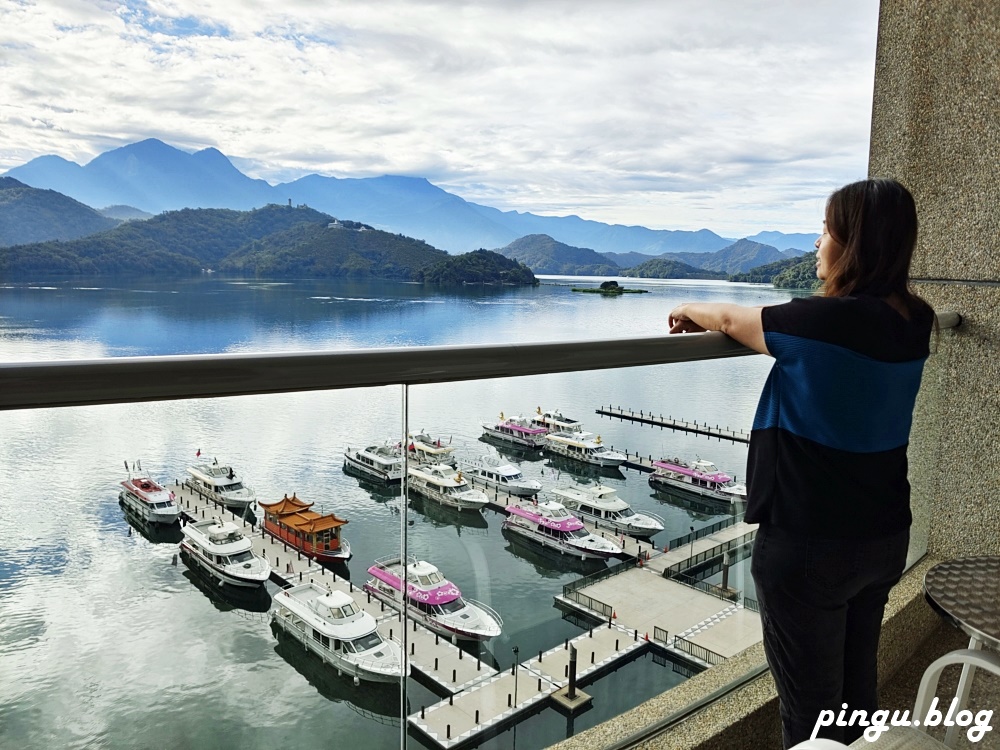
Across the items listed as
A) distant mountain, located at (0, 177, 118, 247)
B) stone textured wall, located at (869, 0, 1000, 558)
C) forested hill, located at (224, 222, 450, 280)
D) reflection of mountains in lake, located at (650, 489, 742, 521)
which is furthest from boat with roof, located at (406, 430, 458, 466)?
forested hill, located at (224, 222, 450, 280)

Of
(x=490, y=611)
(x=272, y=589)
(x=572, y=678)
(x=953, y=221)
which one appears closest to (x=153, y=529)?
(x=272, y=589)

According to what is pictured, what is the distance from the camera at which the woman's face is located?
3.92 feet

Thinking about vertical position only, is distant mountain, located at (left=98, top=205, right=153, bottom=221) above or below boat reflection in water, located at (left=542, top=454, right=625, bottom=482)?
above

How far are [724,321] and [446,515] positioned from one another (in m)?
0.63

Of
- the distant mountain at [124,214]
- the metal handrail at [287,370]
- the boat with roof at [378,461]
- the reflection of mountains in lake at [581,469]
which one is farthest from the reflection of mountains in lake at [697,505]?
the distant mountain at [124,214]

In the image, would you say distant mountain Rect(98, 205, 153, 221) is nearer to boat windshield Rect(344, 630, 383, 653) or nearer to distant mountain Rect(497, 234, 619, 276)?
distant mountain Rect(497, 234, 619, 276)

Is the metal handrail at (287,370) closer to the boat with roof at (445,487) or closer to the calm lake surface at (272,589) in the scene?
the calm lake surface at (272,589)

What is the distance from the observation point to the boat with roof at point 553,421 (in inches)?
55.8

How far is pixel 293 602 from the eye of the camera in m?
1.05

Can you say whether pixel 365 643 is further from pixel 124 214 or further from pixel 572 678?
pixel 124 214

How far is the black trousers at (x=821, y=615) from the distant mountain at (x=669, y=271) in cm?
2584

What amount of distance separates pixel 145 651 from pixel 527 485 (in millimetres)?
751

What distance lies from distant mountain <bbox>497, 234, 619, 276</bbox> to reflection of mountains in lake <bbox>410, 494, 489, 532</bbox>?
28846mm

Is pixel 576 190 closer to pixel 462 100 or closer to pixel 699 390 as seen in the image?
pixel 462 100
